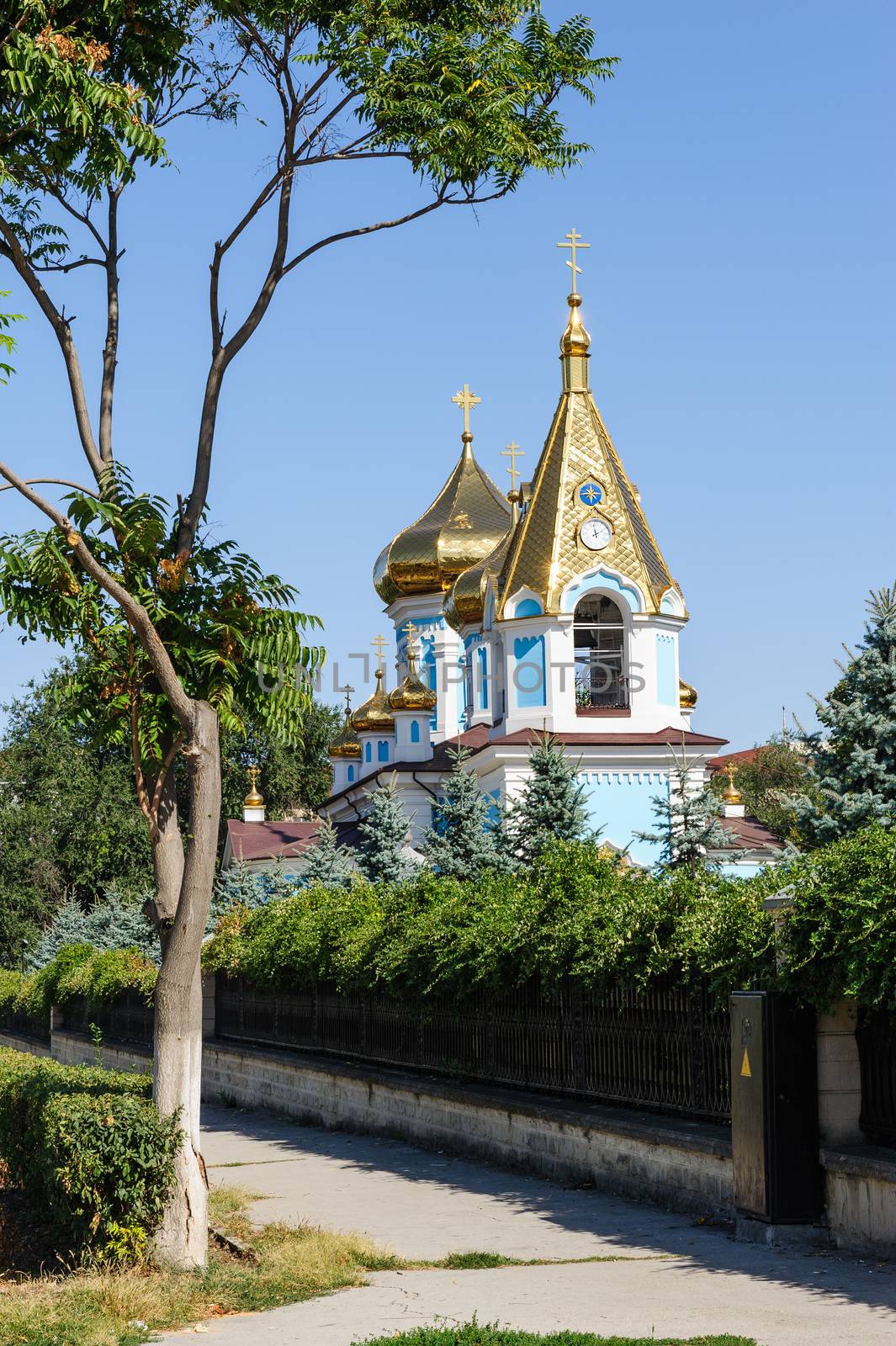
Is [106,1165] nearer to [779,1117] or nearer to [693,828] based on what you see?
[779,1117]

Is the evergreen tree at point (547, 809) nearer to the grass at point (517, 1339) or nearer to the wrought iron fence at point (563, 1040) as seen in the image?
the wrought iron fence at point (563, 1040)

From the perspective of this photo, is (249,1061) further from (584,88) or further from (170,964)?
(584,88)

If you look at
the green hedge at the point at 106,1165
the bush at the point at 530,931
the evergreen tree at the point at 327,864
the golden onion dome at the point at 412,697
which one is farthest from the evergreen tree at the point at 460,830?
the green hedge at the point at 106,1165

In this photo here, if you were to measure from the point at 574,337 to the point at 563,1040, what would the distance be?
26326mm

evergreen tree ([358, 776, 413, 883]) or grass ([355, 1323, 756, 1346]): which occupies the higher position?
evergreen tree ([358, 776, 413, 883])

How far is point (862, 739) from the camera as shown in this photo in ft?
55.0

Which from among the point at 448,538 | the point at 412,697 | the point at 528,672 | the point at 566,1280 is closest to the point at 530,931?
the point at 566,1280

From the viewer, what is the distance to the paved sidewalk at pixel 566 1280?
757 cm

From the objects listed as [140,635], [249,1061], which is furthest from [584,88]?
[249,1061]

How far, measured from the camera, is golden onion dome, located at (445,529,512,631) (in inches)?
1718

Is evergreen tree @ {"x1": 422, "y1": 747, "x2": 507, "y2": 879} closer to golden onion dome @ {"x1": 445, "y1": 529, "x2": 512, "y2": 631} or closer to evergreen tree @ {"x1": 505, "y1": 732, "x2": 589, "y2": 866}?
evergreen tree @ {"x1": 505, "y1": 732, "x2": 589, "y2": 866}

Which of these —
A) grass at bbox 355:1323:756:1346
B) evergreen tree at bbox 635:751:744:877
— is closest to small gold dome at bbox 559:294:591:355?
evergreen tree at bbox 635:751:744:877

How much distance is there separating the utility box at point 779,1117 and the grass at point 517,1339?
91.8 inches

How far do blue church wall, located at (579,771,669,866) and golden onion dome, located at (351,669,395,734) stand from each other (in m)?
20.4
